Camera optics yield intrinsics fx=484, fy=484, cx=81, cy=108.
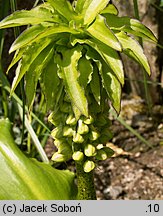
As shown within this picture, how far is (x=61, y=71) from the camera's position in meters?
0.79

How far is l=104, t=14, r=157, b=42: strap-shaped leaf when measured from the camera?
83cm

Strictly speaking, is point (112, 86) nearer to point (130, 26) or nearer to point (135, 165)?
point (130, 26)

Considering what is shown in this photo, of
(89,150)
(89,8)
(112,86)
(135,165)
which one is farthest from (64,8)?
(135,165)

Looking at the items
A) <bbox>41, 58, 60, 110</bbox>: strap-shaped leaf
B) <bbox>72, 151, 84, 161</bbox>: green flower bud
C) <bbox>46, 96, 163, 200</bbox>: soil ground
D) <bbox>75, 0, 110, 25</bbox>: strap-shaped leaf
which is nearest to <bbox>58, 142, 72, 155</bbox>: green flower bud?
<bbox>72, 151, 84, 161</bbox>: green flower bud

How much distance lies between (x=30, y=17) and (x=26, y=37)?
48 millimetres

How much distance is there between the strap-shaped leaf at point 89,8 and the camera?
2.68 ft

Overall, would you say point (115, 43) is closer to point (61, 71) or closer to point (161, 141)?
point (61, 71)

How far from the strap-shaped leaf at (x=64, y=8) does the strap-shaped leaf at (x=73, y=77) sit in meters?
0.06

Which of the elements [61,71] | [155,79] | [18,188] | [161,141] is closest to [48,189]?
[18,188]

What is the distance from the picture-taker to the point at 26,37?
79 centimetres

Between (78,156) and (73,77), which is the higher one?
(73,77)
